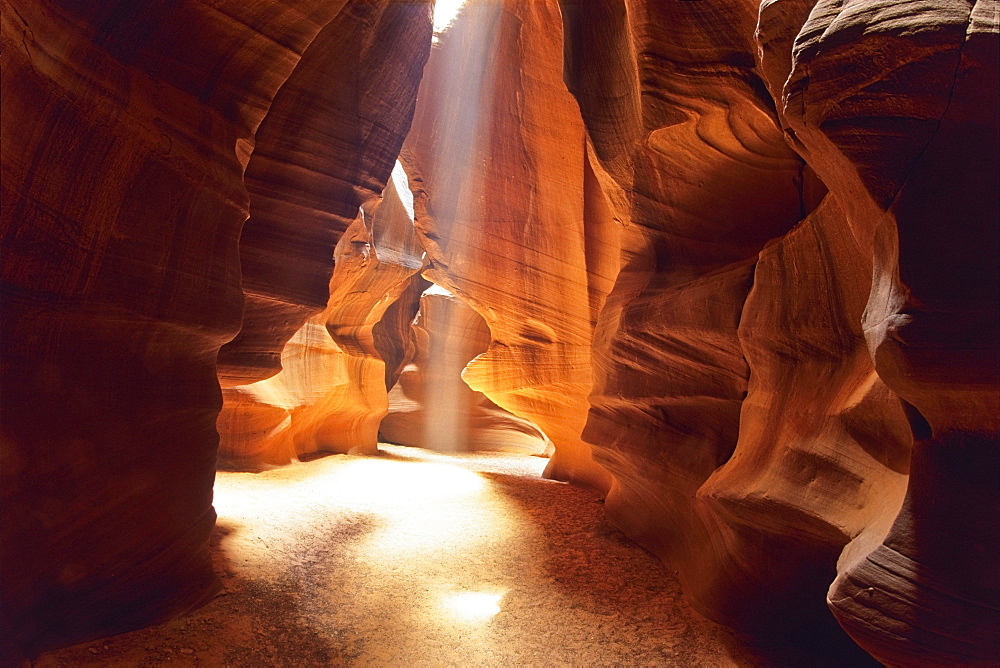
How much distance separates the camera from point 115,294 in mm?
3584

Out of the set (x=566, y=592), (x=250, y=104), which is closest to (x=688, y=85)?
(x=250, y=104)

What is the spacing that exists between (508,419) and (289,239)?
9.97 metres

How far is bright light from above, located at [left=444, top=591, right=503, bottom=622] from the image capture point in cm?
469

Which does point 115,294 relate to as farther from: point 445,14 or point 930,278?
point 445,14

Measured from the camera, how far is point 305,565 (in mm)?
5148

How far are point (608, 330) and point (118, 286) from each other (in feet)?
14.5

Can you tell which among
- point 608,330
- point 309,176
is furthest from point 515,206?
point 309,176

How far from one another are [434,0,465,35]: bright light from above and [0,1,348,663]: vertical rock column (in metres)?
6.87

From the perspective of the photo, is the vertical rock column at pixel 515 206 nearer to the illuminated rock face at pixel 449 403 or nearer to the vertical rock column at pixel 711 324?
the vertical rock column at pixel 711 324

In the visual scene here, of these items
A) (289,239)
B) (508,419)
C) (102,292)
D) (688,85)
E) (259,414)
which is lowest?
(508,419)

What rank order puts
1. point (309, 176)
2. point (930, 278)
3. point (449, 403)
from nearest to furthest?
point (930, 278), point (309, 176), point (449, 403)

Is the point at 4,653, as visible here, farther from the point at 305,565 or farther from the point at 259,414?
the point at 259,414

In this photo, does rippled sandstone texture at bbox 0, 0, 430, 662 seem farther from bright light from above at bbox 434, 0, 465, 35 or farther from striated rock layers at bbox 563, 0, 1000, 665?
bright light from above at bbox 434, 0, 465, 35

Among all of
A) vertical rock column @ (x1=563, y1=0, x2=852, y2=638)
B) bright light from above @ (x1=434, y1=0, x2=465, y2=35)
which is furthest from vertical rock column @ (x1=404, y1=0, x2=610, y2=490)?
vertical rock column @ (x1=563, y1=0, x2=852, y2=638)
